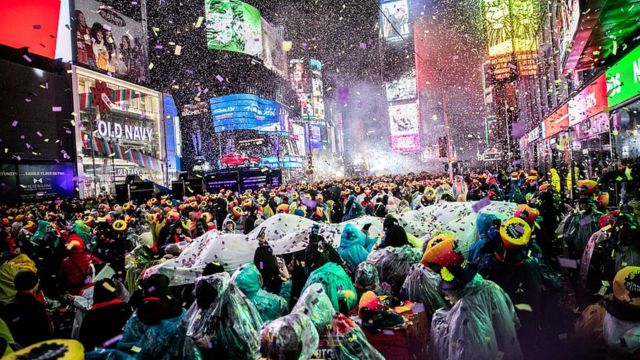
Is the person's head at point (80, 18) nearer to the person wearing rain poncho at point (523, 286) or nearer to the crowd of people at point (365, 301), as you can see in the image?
the crowd of people at point (365, 301)

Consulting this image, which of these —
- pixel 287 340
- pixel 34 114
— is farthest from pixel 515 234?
pixel 34 114

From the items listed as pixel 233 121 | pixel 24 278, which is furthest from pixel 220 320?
pixel 233 121

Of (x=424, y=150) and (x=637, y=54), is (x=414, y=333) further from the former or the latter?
(x=424, y=150)

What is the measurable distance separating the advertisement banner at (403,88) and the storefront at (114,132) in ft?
153

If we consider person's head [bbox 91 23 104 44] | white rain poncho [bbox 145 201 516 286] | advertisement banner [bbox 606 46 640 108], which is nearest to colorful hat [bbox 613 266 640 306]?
white rain poncho [bbox 145 201 516 286]

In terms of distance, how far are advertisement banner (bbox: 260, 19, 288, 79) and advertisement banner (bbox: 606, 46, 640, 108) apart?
68.2 m

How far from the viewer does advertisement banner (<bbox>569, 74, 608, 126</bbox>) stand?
42.8ft

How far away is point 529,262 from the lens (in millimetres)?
3576

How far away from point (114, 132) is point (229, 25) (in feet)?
113

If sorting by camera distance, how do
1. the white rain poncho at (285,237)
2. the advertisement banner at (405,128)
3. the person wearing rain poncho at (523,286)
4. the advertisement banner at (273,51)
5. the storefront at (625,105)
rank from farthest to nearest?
the advertisement banner at (273,51) → the advertisement banner at (405,128) → the storefront at (625,105) → the white rain poncho at (285,237) → the person wearing rain poncho at (523,286)

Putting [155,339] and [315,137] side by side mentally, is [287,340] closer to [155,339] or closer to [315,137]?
[155,339]

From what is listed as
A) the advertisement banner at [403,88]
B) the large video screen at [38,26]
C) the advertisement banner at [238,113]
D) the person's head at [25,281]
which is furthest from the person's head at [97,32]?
the advertisement banner at [403,88]

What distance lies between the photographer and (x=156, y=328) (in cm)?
293

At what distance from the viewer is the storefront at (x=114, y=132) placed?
3594cm
